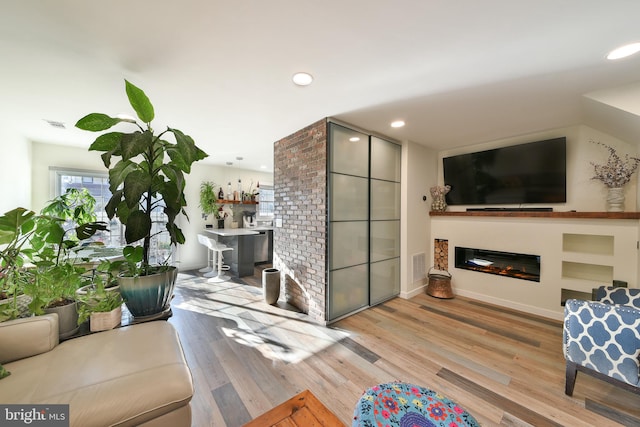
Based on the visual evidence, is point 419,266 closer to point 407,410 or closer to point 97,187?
point 407,410

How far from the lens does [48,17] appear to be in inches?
51.1

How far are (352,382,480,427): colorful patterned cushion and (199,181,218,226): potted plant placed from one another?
5.08m

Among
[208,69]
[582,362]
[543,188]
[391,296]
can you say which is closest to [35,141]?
[208,69]

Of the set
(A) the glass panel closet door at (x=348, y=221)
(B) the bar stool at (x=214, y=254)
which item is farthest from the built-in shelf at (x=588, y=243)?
(B) the bar stool at (x=214, y=254)

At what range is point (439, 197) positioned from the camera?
3.98m

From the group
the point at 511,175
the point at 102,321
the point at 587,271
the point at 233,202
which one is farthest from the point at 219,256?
the point at 587,271

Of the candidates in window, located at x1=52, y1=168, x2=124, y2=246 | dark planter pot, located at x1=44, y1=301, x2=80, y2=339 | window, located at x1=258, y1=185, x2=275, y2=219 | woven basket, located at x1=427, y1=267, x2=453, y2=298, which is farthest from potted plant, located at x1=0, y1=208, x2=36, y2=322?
window, located at x1=258, y1=185, x2=275, y2=219

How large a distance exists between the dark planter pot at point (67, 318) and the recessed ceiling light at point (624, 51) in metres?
3.96

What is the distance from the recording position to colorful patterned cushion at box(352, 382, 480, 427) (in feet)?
3.07

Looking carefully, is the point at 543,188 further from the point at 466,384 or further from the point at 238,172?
the point at 238,172

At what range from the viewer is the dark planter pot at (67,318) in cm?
139

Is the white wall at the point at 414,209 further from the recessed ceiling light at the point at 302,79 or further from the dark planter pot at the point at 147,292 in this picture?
the dark planter pot at the point at 147,292

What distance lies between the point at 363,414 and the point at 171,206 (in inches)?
61.5

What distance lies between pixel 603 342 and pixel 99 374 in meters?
3.11
